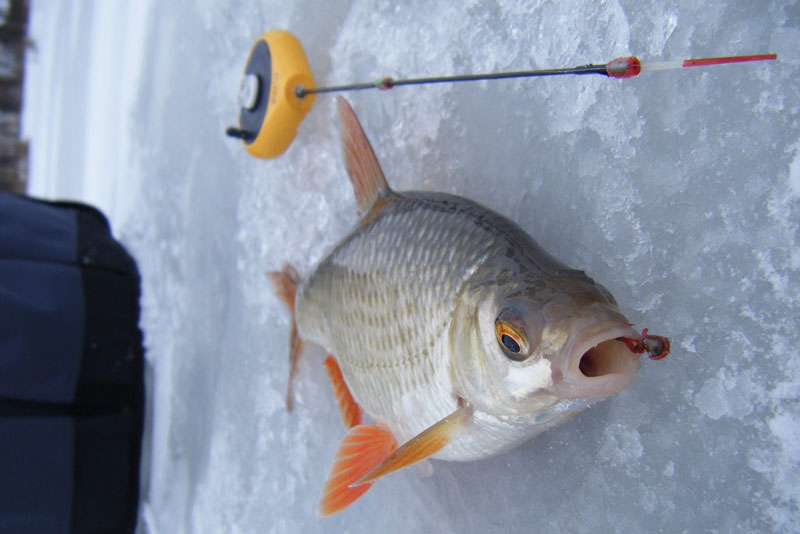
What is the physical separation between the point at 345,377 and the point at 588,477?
0.52 meters

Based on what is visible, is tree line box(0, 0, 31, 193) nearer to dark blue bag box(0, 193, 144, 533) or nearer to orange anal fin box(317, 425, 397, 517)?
dark blue bag box(0, 193, 144, 533)

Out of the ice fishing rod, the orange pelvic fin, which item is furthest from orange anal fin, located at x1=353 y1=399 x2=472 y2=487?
the ice fishing rod

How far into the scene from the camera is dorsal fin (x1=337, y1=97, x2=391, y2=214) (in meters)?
1.10

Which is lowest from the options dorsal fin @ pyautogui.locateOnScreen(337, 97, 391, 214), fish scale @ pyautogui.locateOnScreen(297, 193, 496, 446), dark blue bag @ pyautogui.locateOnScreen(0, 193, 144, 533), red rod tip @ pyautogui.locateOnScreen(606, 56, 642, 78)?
dark blue bag @ pyautogui.locateOnScreen(0, 193, 144, 533)

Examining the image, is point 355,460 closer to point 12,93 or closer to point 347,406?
point 347,406

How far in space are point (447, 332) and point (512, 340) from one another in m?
0.16

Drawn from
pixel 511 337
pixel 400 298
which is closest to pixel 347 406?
pixel 400 298

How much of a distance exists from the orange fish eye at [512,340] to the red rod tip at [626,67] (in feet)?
1.30

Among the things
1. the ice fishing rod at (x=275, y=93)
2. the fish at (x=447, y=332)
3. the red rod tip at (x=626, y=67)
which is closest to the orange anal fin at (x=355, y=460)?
the fish at (x=447, y=332)

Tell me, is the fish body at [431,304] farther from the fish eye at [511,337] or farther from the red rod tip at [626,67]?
the red rod tip at [626,67]

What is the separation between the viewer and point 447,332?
86cm

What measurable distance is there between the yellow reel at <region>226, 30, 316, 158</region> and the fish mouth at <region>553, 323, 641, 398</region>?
4.02 feet

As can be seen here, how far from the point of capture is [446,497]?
1.21 m

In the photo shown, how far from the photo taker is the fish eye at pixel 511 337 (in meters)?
0.69
